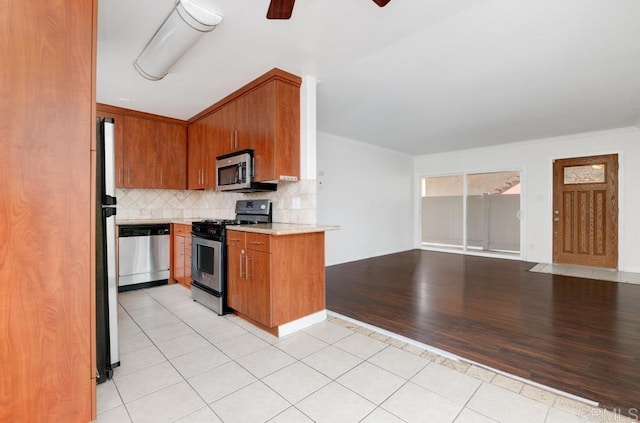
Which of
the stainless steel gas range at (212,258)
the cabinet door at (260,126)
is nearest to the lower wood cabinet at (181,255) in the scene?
the stainless steel gas range at (212,258)

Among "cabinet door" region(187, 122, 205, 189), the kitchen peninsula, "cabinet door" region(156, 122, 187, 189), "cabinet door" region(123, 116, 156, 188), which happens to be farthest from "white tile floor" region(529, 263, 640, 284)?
"cabinet door" region(123, 116, 156, 188)

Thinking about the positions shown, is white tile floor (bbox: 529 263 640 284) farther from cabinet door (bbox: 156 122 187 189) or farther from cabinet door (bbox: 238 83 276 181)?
cabinet door (bbox: 156 122 187 189)

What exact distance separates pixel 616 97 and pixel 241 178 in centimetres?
469

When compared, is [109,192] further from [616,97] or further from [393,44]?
[616,97]

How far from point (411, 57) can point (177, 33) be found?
6.36 ft

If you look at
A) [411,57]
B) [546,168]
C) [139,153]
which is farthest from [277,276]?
[546,168]

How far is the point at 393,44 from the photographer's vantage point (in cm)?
246

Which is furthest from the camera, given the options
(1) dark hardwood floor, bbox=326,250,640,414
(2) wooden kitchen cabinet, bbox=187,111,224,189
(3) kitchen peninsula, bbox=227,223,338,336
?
(2) wooden kitchen cabinet, bbox=187,111,224,189

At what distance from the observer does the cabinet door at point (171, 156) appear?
439cm

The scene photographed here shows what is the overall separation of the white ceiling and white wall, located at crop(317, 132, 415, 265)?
1272 mm

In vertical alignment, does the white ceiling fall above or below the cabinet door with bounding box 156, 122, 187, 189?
above

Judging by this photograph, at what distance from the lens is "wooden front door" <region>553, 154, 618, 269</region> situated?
517 centimetres

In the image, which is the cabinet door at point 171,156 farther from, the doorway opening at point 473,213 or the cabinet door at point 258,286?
the doorway opening at point 473,213

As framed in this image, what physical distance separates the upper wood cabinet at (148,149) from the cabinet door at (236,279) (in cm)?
225
